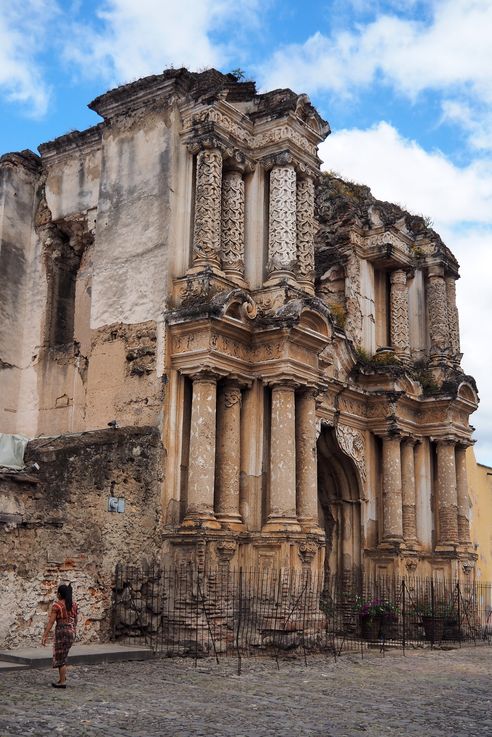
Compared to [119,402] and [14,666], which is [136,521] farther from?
[14,666]

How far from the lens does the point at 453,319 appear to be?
Answer: 22141 mm

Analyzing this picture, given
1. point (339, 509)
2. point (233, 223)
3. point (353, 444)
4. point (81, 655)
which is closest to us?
point (81, 655)

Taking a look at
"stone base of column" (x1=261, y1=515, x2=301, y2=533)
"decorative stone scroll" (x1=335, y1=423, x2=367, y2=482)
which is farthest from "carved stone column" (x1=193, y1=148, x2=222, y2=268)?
"decorative stone scroll" (x1=335, y1=423, x2=367, y2=482)

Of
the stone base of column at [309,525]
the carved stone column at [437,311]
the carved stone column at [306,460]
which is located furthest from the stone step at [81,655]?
the carved stone column at [437,311]

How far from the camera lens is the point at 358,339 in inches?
787

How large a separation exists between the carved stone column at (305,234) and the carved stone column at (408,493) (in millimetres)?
5735

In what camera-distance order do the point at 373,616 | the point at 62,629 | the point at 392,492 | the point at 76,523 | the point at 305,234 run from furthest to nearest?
the point at 392,492
the point at 373,616
the point at 305,234
the point at 76,523
the point at 62,629

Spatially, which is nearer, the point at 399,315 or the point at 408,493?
the point at 408,493

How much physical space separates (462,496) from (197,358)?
9413mm

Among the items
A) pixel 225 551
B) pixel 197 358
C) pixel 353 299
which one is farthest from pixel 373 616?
pixel 353 299

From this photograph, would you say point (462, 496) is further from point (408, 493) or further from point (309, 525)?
point (309, 525)

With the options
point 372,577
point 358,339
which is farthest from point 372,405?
point 372,577

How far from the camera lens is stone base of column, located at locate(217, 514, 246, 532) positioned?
44.9 ft

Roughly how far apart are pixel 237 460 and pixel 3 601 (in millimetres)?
4232
